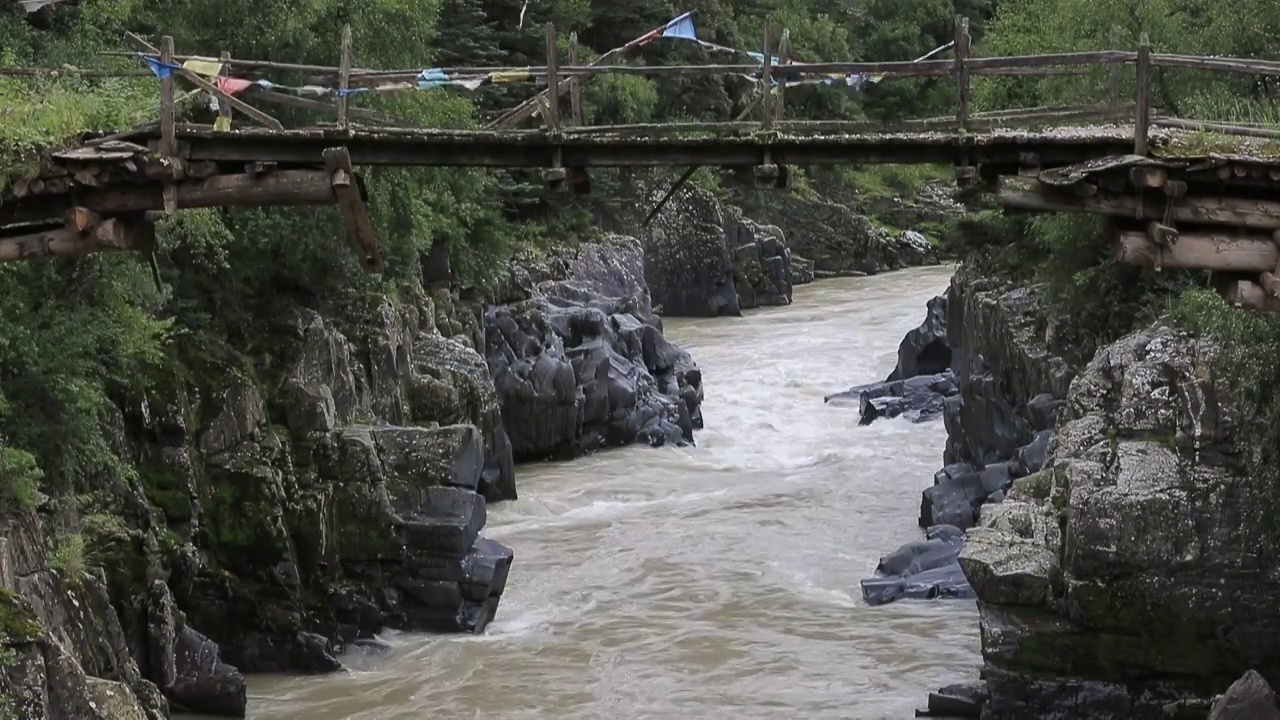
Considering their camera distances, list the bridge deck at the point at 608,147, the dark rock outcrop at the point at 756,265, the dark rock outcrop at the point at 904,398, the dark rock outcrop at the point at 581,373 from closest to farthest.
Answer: the bridge deck at the point at 608,147 < the dark rock outcrop at the point at 581,373 < the dark rock outcrop at the point at 904,398 < the dark rock outcrop at the point at 756,265

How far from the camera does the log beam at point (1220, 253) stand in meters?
15.4

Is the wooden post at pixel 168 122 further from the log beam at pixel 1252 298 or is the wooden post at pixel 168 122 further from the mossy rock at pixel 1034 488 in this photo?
the mossy rock at pixel 1034 488

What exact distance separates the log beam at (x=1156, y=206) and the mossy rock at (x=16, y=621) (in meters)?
9.95

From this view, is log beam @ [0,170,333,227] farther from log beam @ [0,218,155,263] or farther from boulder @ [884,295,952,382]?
boulder @ [884,295,952,382]

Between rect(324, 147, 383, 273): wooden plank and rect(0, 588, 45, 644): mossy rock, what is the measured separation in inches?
183

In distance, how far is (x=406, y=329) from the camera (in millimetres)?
29891

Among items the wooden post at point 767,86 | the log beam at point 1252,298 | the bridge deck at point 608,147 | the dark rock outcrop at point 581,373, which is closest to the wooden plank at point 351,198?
the bridge deck at point 608,147

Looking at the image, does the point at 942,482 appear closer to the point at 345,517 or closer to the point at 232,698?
the point at 345,517

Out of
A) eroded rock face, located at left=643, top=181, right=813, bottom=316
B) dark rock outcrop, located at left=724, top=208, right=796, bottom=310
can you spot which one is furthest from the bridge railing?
dark rock outcrop, located at left=724, top=208, right=796, bottom=310

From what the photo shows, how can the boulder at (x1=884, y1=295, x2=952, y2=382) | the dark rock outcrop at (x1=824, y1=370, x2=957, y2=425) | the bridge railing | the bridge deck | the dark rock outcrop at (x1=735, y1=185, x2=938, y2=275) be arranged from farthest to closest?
the dark rock outcrop at (x1=735, y1=185, x2=938, y2=275) < the boulder at (x1=884, y1=295, x2=952, y2=382) < the dark rock outcrop at (x1=824, y1=370, x2=957, y2=425) < the bridge deck < the bridge railing

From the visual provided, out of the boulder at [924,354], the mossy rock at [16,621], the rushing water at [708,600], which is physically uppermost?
the mossy rock at [16,621]

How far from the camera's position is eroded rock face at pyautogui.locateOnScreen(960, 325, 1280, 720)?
19.5 meters

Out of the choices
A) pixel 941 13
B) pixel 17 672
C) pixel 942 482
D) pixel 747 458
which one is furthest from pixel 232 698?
pixel 941 13

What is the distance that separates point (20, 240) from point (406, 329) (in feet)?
42.7
